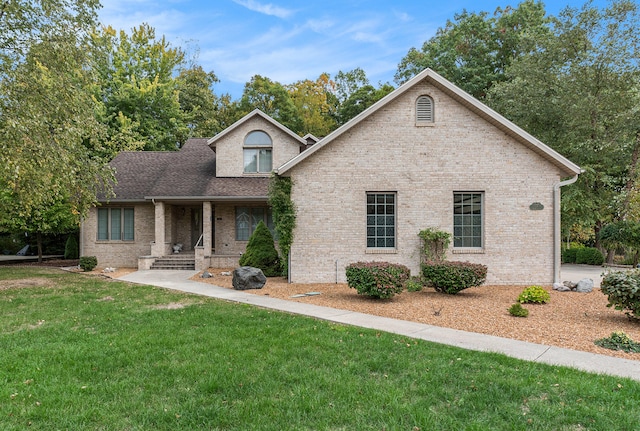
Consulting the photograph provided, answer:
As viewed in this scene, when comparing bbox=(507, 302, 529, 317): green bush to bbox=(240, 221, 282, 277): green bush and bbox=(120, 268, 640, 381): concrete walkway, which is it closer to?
bbox=(120, 268, 640, 381): concrete walkway

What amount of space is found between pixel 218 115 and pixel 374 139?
27.1 meters

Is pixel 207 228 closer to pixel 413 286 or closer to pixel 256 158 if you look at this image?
pixel 256 158

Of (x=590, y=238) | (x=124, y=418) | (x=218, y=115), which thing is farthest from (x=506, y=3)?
(x=124, y=418)

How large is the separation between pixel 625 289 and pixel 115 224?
18638mm

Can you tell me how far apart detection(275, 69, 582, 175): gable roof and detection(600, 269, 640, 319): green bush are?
5.42 m

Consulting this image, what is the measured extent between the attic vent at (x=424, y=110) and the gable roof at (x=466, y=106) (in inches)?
20.8

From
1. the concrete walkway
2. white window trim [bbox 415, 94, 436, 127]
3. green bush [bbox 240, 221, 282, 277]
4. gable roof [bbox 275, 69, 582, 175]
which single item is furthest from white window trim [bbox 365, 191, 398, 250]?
the concrete walkway

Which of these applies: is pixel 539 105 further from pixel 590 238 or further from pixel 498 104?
pixel 590 238

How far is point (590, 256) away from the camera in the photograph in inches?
797

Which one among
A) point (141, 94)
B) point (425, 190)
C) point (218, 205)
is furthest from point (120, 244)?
point (141, 94)

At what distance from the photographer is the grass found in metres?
3.54

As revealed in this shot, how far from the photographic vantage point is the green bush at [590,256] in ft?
65.5

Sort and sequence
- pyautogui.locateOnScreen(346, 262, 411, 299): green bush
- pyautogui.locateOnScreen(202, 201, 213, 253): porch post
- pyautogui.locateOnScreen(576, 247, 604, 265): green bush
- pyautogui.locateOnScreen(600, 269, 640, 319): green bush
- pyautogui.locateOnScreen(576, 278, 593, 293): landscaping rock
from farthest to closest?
pyautogui.locateOnScreen(576, 247, 604, 265): green bush
pyautogui.locateOnScreen(202, 201, 213, 253): porch post
pyautogui.locateOnScreen(576, 278, 593, 293): landscaping rock
pyautogui.locateOnScreen(346, 262, 411, 299): green bush
pyautogui.locateOnScreen(600, 269, 640, 319): green bush

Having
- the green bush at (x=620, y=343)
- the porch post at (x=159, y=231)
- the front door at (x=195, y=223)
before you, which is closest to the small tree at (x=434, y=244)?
the green bush at (x=620, y=343)
